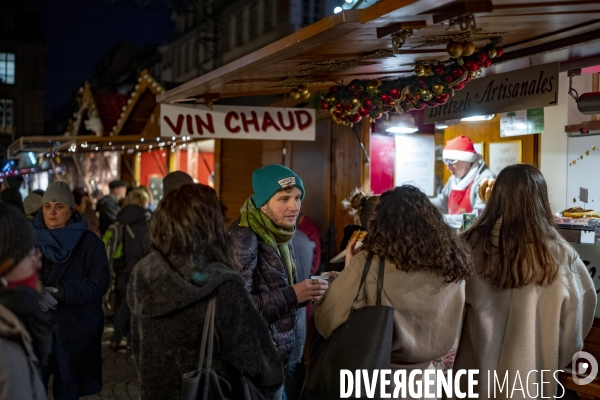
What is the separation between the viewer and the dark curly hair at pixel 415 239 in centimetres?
335

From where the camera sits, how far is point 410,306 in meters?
3.36

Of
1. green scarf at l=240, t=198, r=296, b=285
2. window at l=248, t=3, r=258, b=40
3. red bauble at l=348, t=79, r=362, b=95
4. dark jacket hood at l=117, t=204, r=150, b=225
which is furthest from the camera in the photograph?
window at l=248, t=3, r=258, b=40

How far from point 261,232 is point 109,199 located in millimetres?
7913

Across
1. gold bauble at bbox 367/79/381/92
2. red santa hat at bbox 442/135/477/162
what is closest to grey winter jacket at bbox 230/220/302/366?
gold bauble at bbox 367/79/381/92

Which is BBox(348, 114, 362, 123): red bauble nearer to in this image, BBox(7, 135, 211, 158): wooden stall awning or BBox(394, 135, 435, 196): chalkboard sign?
BBox(394, 135, 435, 196): chalkboard sign

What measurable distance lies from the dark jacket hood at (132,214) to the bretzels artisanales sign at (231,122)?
6.34 feet

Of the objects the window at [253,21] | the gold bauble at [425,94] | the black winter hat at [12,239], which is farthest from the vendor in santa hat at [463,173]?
the window at [253,21]

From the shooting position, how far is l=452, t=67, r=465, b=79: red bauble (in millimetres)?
5251

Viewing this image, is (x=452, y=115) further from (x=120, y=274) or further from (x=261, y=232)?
(x=120, y=274)

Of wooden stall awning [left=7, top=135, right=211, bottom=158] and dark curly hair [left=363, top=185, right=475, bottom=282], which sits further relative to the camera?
wooden stall awning [left=7, top=135, right=211, bottom=158]

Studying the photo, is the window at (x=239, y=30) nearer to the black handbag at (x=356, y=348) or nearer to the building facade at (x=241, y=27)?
the building facade at (x=241, y=27)

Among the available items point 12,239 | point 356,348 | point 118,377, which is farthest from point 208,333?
point 118,377

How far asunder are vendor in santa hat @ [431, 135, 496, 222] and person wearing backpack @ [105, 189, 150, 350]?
3872 mm

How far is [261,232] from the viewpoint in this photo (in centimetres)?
407
